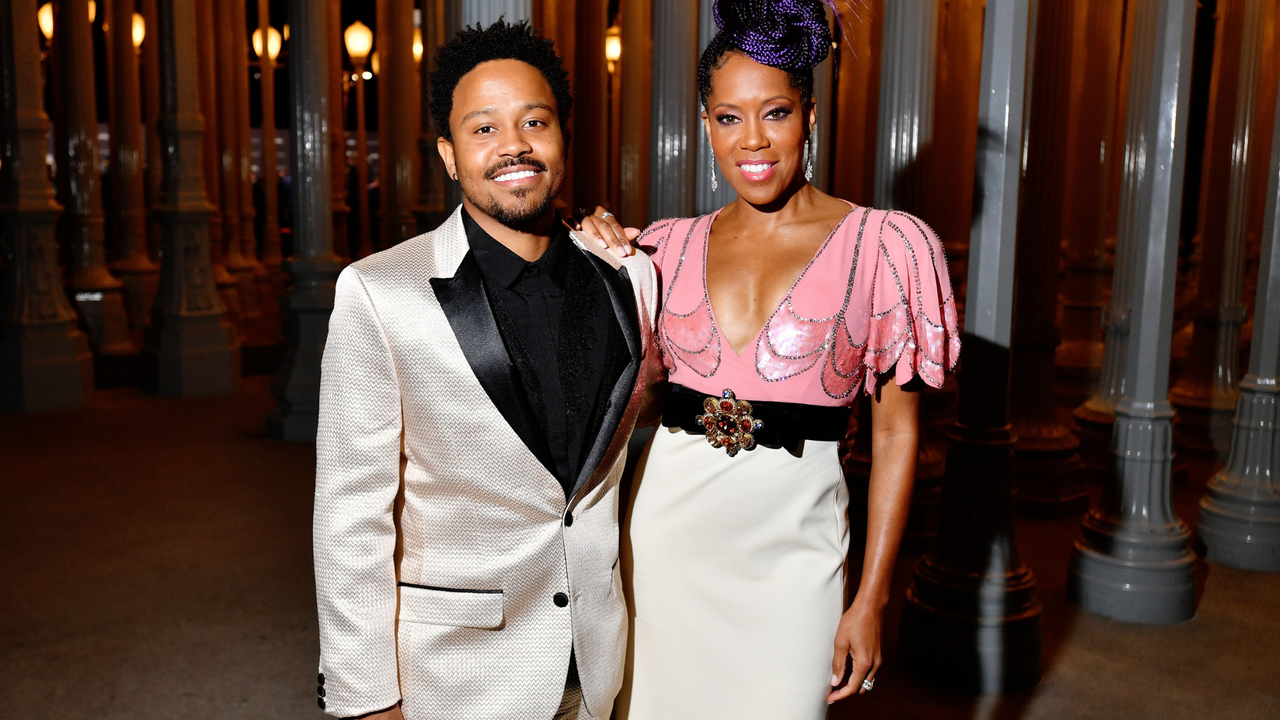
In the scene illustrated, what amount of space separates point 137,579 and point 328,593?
3.73 m

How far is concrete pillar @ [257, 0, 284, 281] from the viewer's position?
14.0 m

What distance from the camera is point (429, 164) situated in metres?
11.4

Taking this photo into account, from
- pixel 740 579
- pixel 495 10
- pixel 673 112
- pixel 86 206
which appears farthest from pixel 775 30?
pixel 86 206

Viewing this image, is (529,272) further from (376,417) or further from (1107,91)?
(1107,91)

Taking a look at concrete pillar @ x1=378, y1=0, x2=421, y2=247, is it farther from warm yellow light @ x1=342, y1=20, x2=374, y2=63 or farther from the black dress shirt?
the black dress shirt

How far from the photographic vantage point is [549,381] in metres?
1.98

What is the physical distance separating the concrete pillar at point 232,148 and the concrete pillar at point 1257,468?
1137cm

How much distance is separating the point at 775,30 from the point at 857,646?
126cm

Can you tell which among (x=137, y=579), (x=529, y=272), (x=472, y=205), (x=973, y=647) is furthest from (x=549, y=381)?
(x=137, y=579)

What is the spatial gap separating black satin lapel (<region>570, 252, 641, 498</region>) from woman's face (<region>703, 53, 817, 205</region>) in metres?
0.32

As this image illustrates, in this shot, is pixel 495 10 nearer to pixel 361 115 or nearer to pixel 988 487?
pixel 988 487

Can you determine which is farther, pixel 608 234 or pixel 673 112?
pixel 673 112

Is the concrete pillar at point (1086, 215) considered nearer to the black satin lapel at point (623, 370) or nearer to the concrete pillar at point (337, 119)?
the concrete pillar at point (337, 119)

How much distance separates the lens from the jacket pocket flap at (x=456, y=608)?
1934 mm
